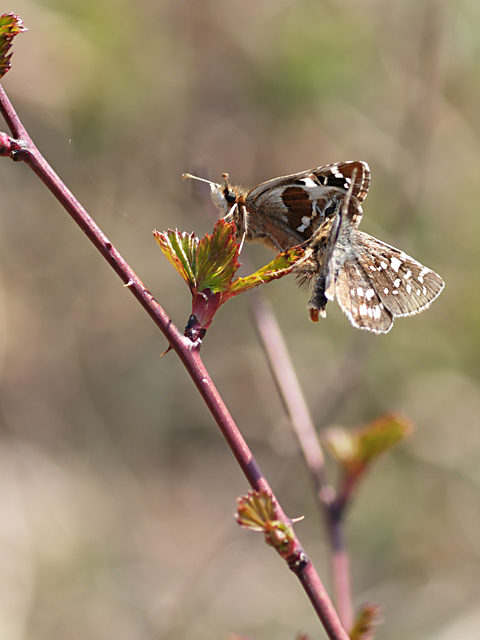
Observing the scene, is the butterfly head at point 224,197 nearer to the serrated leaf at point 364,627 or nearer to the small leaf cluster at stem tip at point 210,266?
the small leaf cluster at stem tip at point 210,266

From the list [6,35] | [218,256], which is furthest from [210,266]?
[6,35]

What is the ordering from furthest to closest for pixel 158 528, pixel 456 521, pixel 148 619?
pixel 158 528
pixel 456 521
pixel 148 619

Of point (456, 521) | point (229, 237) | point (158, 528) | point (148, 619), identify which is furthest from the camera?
point (158, 528)

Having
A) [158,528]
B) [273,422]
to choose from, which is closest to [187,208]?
[273,422]

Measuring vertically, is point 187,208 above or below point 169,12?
below

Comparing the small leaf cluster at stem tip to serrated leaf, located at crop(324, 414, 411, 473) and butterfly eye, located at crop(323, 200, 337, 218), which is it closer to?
butterfly eye, located at crop(323, 200, 337, 218)

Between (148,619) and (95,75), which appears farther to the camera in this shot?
(95,75)

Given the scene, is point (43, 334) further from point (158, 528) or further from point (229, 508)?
point (229, 508)
